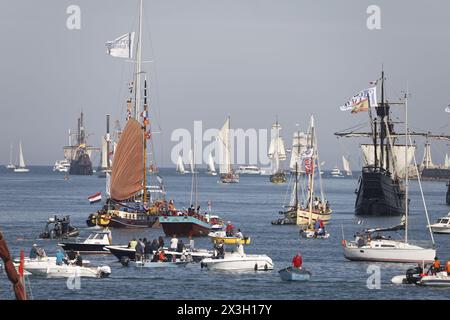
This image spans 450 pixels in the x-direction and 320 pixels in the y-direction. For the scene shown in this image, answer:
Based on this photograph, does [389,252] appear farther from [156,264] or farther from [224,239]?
[224,239]

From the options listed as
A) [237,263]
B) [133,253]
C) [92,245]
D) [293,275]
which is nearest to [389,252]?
[237,263]

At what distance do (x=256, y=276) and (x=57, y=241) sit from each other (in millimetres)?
32933

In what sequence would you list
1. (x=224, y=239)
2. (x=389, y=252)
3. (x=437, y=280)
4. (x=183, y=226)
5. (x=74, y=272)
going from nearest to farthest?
(x=437, y=280) < (x=74, y=272) < (x=389, y=252) < (x=224, y=239) < (x=183, y=226)

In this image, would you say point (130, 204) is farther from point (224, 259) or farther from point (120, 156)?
point (224, 259)

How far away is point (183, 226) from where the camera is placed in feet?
289

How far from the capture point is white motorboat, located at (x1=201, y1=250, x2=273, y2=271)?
5778cm

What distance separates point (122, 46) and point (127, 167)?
11844 millimetres

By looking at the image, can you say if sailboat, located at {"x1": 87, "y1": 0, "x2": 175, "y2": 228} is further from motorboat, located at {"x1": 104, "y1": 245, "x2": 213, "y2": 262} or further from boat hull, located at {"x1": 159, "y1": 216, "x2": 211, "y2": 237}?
motorboat, located at {"x1": 104, "y1": 245, "x2": 213, "y2": 262}

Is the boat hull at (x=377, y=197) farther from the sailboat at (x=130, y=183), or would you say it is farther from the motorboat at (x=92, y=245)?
the motorboat at (x=92, y=245)

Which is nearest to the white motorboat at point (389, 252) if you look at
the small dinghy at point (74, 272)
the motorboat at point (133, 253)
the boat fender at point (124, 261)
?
the motorboat at point (133, 253)

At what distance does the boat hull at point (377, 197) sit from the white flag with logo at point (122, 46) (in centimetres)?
5354

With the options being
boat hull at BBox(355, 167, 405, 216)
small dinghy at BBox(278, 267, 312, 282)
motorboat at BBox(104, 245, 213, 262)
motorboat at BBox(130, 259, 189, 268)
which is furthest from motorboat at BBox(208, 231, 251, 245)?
boat hull at BBox(355, 167, 405, 216)

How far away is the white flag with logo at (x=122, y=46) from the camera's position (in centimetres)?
10012

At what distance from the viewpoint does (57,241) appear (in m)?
85.2
